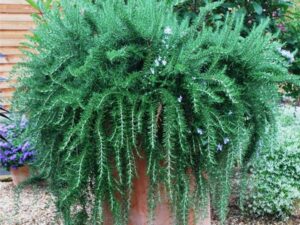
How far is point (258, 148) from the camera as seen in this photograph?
2275 millimetres

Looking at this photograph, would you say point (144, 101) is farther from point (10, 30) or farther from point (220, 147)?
point (10, 30)

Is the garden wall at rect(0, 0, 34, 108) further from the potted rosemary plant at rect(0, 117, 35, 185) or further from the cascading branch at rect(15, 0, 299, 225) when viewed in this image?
the cascading branch at rect(15, 0, 299, 225)

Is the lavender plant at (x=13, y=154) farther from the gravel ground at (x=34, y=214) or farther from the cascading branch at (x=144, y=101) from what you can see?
the cascading branch at (x=144, y=101)

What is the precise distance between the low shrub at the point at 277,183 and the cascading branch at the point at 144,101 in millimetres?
759

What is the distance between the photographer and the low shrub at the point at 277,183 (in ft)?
9.39

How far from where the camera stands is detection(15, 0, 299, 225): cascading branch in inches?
74.0

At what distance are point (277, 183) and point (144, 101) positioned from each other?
1342mm

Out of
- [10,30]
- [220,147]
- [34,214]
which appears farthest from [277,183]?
[10,30]

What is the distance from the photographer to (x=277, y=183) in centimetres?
287

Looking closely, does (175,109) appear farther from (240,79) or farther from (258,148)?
(258,148)

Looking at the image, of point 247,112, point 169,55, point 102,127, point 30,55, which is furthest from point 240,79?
point 30,55

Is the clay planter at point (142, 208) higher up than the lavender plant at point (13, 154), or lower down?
lower down

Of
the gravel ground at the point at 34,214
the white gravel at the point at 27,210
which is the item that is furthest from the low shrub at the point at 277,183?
the white gravel at the point at 27,210

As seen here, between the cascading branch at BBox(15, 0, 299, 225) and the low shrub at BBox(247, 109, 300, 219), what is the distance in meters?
0.76
